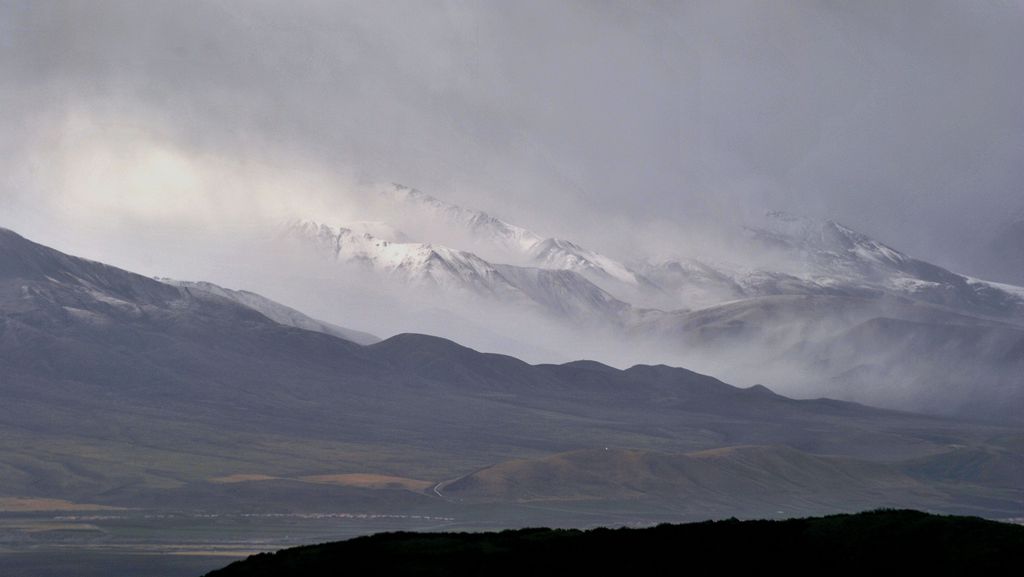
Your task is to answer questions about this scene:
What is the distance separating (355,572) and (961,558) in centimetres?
2684

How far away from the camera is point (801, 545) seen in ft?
222

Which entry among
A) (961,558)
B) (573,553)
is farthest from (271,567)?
(961,558)

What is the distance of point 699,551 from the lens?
6881cm

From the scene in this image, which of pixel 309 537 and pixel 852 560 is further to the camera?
pixel 309 537

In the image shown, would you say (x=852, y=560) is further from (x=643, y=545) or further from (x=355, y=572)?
(x=355, y=572)

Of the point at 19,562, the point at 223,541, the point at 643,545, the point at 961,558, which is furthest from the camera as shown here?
the point at 223,541

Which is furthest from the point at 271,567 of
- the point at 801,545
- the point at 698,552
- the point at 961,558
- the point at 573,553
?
the point at 961,558

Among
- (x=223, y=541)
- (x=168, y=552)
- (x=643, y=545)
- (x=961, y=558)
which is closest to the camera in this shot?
(x=961, y=558)

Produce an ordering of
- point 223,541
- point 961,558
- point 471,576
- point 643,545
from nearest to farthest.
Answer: point 961,558, point 471,576, point 643,545, point 223,541

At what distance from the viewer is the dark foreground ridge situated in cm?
6297

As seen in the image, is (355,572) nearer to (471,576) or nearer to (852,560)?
(471,576)

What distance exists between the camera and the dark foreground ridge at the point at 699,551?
63.0 metres

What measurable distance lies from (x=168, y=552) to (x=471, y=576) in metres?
118

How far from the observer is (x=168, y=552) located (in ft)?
575
